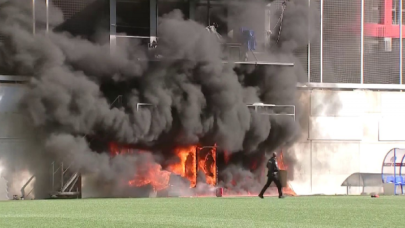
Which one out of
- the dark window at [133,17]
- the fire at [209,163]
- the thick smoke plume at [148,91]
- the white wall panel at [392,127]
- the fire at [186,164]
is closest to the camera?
the thick smoke plume at [148,91]

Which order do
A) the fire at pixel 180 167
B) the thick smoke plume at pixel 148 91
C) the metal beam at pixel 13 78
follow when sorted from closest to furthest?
1. the thick smoke plume at pixel 148 91
2. the metal beam at pixel 13 78
3. the fire at pixel 180 167

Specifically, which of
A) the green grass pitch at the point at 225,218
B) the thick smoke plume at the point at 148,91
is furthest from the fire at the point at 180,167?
the green grass pitch at the point at 225,218

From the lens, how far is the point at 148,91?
3612 cm

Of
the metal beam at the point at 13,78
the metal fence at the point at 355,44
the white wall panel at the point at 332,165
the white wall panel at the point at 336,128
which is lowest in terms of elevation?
the white wall panel at the point at 332,165

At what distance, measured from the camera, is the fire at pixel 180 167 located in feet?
118

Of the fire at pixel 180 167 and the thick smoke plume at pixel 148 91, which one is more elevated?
the thick smoke plume at pixel 148 91

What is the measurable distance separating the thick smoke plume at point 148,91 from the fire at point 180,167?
39 centimetres

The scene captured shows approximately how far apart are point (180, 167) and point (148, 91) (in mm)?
3789

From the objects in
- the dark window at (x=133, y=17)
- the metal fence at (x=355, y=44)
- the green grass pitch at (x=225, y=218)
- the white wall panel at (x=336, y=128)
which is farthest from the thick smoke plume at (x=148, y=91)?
the green grass pitch at (x=225, y=218)

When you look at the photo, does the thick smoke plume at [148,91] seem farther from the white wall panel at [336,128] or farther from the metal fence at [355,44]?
the white wall panel at [336,128]

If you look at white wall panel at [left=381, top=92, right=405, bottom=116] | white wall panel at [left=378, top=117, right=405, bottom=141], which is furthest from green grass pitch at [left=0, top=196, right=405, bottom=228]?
white wall panel at [left=381, top=92, right=405, bottom=116]

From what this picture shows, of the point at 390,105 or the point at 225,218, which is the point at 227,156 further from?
the point at 225,218

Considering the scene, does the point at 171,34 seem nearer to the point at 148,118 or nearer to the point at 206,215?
the point at 148,118

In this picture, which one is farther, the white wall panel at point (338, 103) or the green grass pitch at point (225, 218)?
the white wall panel at point (338, 103)
